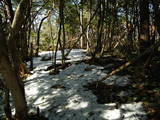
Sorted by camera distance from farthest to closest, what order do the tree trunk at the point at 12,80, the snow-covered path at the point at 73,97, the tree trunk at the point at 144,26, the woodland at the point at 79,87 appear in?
1. the tree trunk at the point at 144,26
2. the snow-covered path at the point at 73,97
3. the woodland at the point at 79,87
4. the tree trunk at the point at 12,80

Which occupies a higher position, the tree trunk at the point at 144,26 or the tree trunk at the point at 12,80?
the tree trunk at the point at 144,26

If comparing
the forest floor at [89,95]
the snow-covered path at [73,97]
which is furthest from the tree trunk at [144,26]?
the snow-covered path at [73,97]

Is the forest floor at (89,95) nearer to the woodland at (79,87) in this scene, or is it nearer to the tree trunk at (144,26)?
the woodland at (79,87)

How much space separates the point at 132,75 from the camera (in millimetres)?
6801

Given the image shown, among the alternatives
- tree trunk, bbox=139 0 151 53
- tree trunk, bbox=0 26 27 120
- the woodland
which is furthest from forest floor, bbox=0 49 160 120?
tree trunk, bbox=139 0 151 53

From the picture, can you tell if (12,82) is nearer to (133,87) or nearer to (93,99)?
(93,99)

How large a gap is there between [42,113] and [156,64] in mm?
3626

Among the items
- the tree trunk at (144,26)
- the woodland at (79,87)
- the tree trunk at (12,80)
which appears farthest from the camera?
the tree trunk at (144,26)

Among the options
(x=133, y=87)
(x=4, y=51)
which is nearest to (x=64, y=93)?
(x=133, y=87)

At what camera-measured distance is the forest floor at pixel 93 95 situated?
501cm

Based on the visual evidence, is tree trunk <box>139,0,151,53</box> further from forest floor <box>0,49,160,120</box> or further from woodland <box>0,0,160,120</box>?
forest floor <box>0,49,160,120</box>

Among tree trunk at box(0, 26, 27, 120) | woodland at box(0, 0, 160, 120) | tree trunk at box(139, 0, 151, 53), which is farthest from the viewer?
tree trunk at box(139, 0, 151, 53)

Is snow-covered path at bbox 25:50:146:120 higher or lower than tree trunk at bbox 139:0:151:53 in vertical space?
lower

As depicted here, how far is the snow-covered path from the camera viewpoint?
4992 mm
